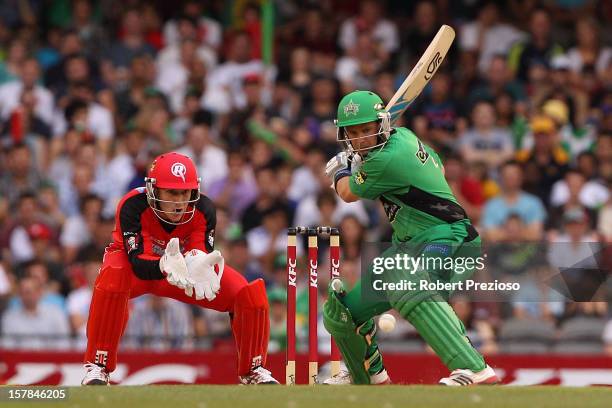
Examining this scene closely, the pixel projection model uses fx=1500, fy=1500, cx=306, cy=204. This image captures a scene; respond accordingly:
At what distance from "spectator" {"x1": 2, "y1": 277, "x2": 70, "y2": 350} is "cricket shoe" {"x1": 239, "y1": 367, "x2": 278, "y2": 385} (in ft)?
13.5

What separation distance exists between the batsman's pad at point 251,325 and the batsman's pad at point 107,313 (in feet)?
2.54

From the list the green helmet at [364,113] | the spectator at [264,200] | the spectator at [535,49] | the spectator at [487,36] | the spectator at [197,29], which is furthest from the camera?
the spectator at [197,29]

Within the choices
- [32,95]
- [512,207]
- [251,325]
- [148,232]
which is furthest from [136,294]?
[32,95]

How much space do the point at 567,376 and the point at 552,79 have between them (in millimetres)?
4640

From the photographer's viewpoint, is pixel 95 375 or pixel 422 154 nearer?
pixel 422 154

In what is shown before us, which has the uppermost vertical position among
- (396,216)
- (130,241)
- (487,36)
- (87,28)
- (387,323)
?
(87,28)

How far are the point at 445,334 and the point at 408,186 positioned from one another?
3.44 ft

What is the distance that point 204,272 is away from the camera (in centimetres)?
984

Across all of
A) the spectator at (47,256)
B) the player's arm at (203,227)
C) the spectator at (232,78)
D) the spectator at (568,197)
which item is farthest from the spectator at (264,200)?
the player's arm at (203,227)

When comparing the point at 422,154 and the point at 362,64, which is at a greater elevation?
the point at 362,64

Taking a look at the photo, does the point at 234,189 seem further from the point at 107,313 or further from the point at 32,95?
the point at 107,313

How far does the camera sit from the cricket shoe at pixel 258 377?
10203 mm

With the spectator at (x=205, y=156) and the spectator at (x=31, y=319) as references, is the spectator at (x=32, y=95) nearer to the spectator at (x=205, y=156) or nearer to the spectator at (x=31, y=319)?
the spectator at (x=205, y=156)

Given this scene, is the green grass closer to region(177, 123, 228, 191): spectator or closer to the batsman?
the batsman
